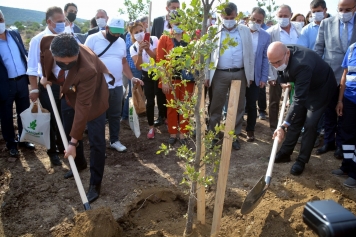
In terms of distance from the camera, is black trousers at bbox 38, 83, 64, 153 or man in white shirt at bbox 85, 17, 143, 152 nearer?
man in white shirt at bbox 85, 17, 143, 152

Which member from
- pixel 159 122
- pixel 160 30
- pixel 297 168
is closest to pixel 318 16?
pixel 297 168

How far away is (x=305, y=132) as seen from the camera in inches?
156

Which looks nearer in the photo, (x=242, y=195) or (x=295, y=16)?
(x=242, y=195)

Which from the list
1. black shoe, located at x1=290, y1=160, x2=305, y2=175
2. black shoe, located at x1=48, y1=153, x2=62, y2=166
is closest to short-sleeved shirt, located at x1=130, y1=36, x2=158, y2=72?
black shoe, located at x1=48, y1=153, x2=62, y2=166

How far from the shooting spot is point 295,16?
6621 mm

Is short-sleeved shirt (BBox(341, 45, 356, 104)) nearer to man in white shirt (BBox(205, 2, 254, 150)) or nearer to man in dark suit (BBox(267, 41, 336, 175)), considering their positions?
man in dark suit (BBox(267, 41, 336, 175))

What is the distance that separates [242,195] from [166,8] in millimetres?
3814

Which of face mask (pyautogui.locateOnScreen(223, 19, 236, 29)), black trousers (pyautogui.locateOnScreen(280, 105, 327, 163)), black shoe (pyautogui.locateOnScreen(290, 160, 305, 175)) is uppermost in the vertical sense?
face mask (pyautogui.locateOnScreen(223, 19, 236, 29))

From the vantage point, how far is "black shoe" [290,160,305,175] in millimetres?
3982

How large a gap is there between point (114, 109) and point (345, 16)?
3.46 m

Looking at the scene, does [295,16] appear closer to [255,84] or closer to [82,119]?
[255,84]

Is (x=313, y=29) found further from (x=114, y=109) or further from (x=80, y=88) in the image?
(x=80, y=88)

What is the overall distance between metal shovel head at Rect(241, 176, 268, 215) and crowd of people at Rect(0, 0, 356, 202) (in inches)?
27.1

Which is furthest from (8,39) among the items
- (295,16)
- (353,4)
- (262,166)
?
(295,16)
